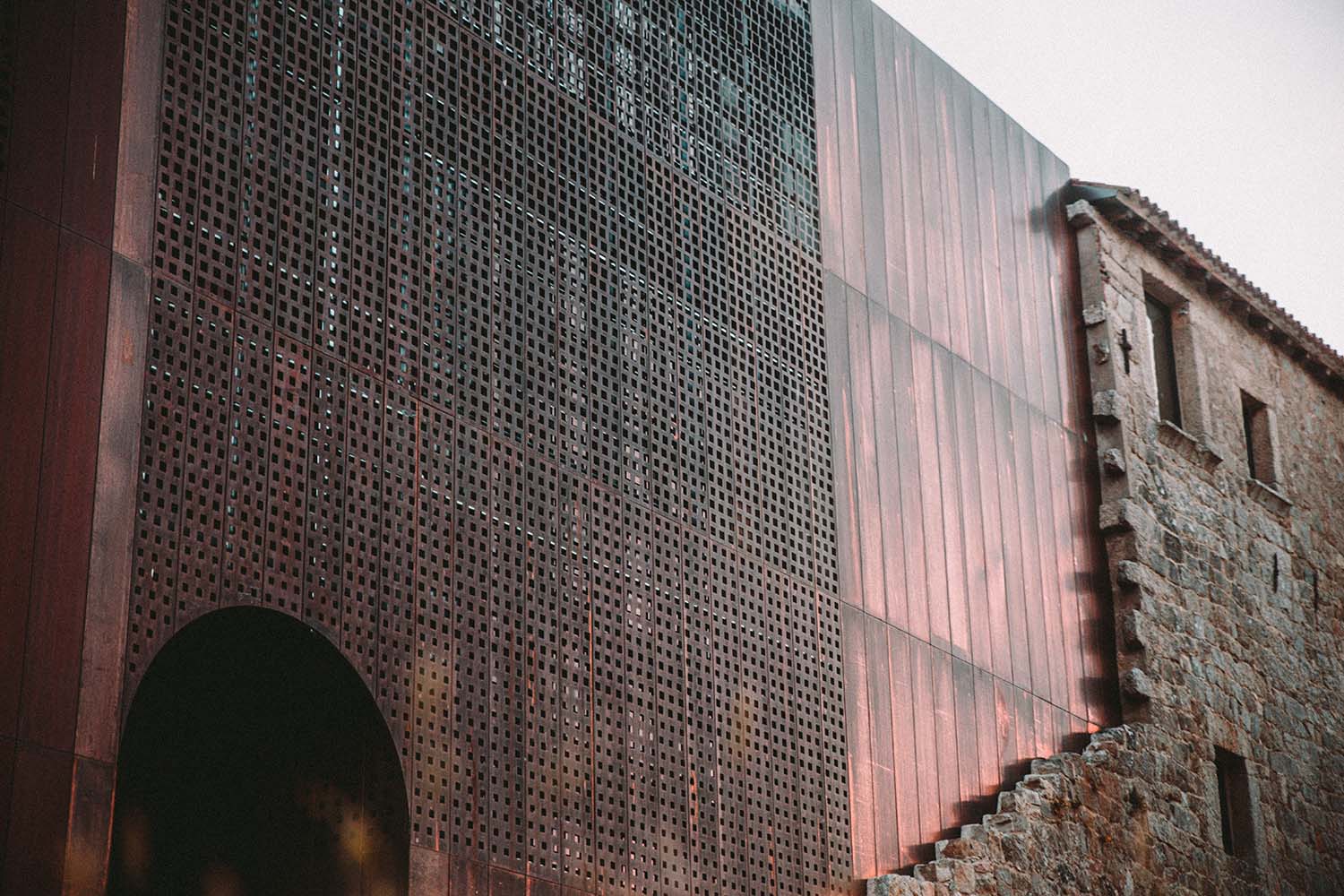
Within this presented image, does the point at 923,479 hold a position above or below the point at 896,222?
below

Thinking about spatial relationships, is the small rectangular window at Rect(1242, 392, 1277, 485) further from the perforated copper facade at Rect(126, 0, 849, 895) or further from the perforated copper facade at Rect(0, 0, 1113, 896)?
the perforated copper facade at Rect(126, 0, 849, 895)

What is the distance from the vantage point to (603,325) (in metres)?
10.7

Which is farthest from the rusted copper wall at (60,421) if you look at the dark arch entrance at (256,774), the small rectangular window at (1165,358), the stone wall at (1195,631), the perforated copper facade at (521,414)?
the small rectangular window at (1165,358)

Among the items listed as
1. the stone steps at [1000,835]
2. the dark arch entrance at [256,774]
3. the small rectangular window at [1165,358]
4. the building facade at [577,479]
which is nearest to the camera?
the building facade at [577,479]

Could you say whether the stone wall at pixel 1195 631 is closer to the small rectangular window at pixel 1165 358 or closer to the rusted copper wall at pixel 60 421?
the small rectangular window at pixel 1165 358

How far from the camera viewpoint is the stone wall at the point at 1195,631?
13609 mm

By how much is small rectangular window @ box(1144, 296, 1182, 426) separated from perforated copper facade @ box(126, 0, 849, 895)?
6.00 m

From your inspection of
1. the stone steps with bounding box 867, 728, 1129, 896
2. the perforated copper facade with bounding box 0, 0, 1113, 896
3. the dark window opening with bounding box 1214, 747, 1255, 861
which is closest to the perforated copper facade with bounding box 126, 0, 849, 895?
the perforated copper facade with bounding box 0, 0, 1113, 896

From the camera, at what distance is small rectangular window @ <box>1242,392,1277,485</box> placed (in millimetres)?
18531

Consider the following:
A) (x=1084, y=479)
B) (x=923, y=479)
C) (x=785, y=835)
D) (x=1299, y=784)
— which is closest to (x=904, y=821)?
(x=785, y=835)

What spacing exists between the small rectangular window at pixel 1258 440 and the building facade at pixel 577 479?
2.50 metres

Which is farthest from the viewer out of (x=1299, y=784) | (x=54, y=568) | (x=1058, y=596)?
(x=1299, y=784)

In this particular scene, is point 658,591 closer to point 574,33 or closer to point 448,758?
point 448,758

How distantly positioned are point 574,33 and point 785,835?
16.6ft
